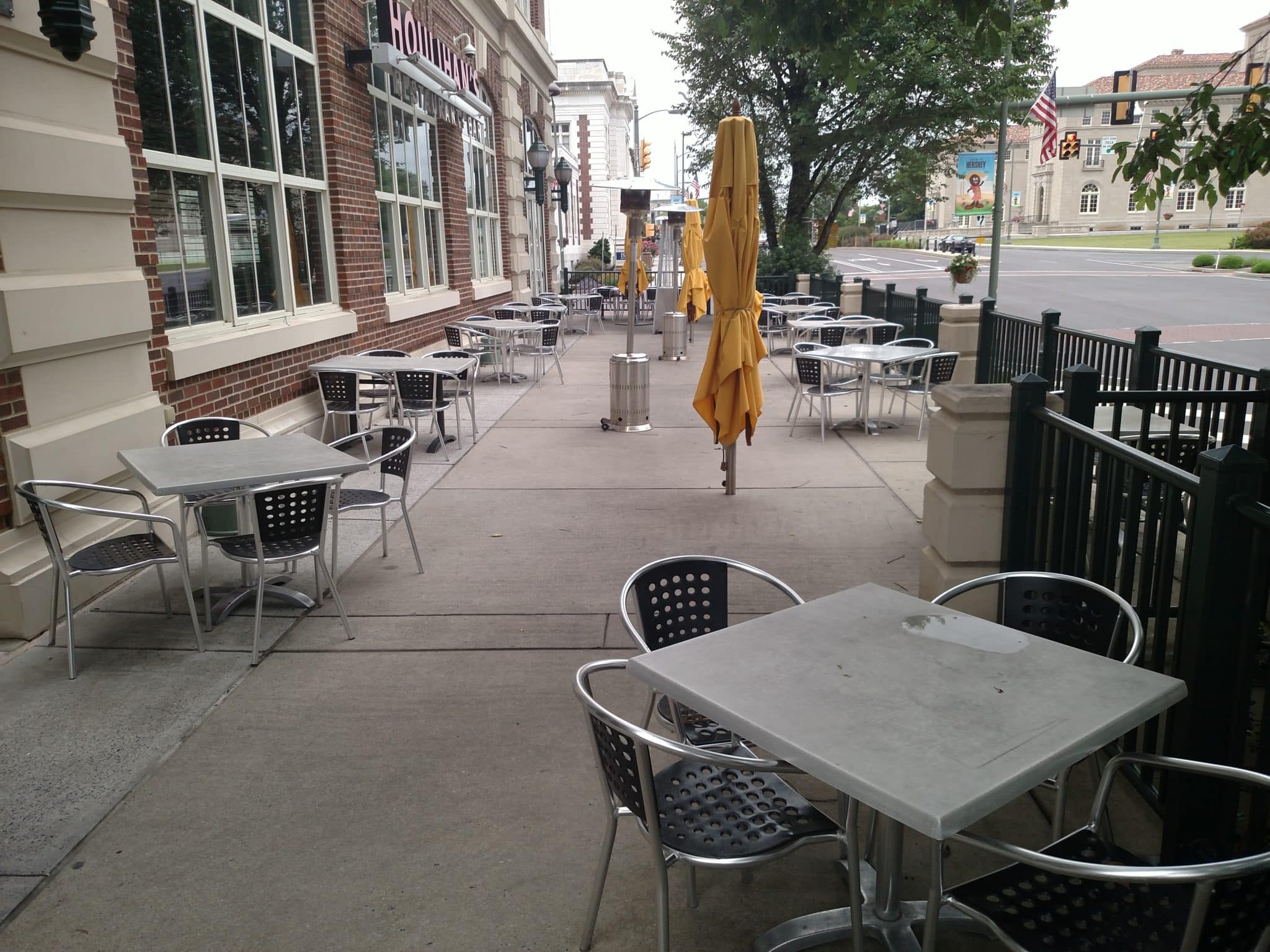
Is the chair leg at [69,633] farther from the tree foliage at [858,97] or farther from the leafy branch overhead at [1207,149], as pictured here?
the tree foliage at [858,97]

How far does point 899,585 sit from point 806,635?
9.74ft

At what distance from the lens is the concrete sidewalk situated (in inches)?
113

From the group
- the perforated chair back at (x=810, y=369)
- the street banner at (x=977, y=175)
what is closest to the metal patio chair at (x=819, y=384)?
the perforated chair back at (x=810, y=369)

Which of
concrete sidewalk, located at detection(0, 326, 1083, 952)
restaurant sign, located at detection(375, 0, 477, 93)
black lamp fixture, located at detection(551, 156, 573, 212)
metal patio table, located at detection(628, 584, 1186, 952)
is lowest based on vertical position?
concrete sidewalk, located at detection(0, 326, 1083, 952)

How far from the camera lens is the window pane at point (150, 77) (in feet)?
21.4

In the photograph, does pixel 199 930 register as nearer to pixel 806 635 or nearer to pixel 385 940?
pixel 385 940

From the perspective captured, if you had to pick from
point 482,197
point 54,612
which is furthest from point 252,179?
point 482,197

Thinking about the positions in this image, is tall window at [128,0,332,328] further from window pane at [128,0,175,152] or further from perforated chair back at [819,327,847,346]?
perforated chair back at [819,327,847,346]

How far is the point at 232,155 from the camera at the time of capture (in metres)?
7.82

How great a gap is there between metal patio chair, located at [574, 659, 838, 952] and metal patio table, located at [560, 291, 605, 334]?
59.4ft

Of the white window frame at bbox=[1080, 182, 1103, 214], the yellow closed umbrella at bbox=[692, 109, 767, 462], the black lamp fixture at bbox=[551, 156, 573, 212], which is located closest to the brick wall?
the yellow closed umbrella at bbox=[692, 109, 767, 462]

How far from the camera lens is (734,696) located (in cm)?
246

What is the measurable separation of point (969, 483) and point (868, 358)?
5.57 meters

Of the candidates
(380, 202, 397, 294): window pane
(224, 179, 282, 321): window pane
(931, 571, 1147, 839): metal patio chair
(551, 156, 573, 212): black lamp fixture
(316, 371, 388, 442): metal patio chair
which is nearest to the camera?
(931, 571, 1147, 839): metal patio chair
